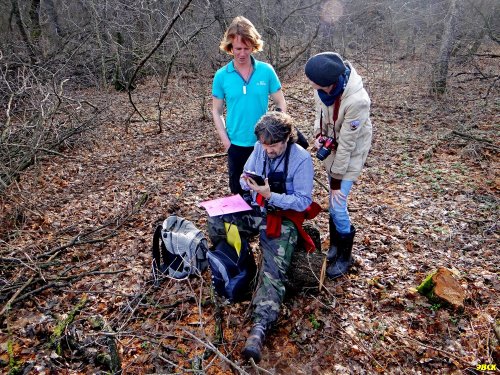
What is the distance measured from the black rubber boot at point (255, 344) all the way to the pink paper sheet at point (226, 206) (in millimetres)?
985

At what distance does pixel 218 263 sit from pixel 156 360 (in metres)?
0.92

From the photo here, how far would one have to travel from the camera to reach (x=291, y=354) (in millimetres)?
2836

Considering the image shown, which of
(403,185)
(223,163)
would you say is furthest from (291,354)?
(223,163)

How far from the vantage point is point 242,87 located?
334 centimetres

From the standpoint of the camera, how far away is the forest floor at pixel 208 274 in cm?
279

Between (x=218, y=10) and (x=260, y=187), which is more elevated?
(x=218, y=10)

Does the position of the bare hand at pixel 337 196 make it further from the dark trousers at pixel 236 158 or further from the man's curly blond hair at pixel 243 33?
the man's curly blond hair at pixel 243 33

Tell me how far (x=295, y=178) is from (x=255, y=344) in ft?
4.49

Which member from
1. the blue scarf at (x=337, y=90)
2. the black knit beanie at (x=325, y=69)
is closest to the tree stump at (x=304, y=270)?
the blue scarf at (x=337, y=90)

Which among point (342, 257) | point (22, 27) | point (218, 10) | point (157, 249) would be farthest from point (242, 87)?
point (22, 27)

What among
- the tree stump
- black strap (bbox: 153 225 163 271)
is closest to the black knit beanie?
the tree stump

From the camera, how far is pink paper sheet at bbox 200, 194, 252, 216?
316 centimetres

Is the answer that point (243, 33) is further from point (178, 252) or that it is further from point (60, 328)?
point (60, 328)

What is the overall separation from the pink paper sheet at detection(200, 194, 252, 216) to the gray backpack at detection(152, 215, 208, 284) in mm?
470
